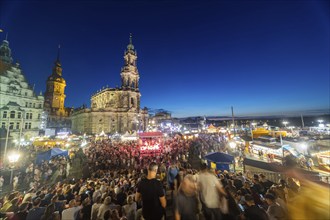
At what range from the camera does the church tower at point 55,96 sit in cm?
7731

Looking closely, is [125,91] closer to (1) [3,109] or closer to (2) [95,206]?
(1) [3,109]

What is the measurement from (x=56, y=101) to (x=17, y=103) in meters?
46.9

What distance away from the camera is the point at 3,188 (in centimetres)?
1256

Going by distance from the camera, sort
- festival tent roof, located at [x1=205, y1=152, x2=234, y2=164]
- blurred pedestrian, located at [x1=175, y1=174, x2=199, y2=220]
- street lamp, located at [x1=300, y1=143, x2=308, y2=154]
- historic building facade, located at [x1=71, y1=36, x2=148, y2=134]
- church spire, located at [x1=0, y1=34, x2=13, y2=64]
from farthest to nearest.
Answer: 1. historic building facade, located at [x1=71, y1=36, x2=148, y2=134]
2. church spire, located at [x1=0, y1=34, x2=13, y2=64]
3. street lamp, located at [x1=300, y1=143, x2=308, y2=154]
4. festival tent roof, located at [x1=205, y1=152, x2=234, y2=164]
5. blurred pedestrian, located at [x1=175, y1=174, x2=199, y2=220]

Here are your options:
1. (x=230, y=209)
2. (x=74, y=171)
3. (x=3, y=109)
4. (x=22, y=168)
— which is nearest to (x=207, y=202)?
(x=230, y=209)

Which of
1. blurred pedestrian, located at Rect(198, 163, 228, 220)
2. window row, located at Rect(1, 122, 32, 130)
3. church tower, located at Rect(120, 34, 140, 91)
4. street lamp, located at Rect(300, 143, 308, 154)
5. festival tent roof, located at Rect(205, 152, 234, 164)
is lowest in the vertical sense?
street lamp, located at Rect(300, 143, 308, 154)

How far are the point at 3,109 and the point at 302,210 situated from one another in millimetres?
51691

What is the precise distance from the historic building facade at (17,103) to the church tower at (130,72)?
31.3 meters

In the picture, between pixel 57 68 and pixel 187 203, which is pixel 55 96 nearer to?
pixel 57 68

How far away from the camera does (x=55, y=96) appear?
3088 inches

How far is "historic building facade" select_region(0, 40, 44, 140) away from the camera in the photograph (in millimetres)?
35059

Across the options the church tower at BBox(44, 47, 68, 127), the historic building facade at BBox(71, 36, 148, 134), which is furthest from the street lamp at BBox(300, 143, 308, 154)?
the church tower at BBox(44, 47, 68, 127)

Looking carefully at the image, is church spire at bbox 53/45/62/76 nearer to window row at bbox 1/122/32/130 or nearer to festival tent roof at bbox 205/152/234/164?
window row at bbox 1/122/32/130

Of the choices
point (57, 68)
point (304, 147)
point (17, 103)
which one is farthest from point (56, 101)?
point (304, 147)
